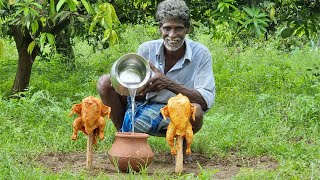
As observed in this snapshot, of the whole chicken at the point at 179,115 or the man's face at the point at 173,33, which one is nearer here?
the whole chicken at the point at 179,115

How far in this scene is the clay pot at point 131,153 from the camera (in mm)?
3816

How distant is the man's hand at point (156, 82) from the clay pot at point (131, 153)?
37cm

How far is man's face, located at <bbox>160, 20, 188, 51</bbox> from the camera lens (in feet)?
13.8

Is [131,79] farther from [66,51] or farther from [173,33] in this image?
[66,51]

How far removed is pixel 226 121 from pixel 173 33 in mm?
1662

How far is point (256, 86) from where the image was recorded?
25.9ft

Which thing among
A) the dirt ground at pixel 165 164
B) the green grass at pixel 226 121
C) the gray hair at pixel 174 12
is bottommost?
the dirt ground at pixel 165 164

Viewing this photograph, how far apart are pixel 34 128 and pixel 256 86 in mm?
3525

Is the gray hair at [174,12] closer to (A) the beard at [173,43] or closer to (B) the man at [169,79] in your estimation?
(B) the man at [169,79]

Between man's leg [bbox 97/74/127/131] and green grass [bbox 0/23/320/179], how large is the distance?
51 cm

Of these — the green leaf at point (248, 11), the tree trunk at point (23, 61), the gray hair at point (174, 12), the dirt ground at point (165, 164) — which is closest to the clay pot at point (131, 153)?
the dirt ground at point (165, 164)

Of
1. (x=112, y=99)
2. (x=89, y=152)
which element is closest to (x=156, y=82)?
(x=112, y=99)

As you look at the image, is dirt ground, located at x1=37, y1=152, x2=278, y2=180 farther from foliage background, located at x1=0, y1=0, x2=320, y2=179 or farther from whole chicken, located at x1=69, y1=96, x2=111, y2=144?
whole chicken, located at x1=69, y1=96, x2=111, y2=144

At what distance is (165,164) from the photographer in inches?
173
